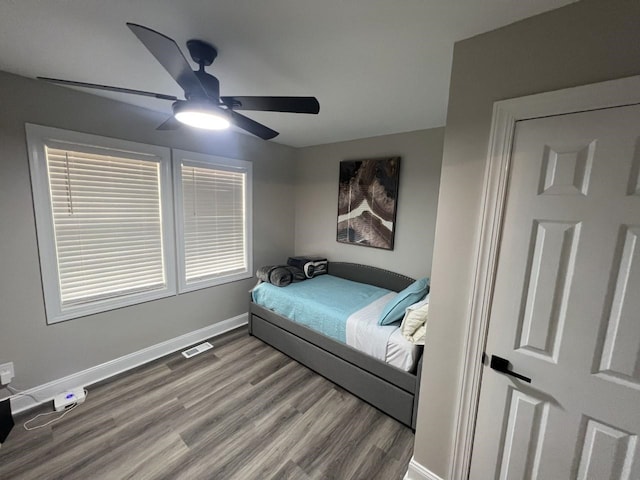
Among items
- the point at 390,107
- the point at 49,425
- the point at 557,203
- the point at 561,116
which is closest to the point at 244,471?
the point at 49,425

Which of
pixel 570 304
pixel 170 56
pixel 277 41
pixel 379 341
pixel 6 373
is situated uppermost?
pixel 277 41

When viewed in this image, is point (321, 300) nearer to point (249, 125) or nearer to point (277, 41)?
point (249, 125)

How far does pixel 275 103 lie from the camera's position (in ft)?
4.61

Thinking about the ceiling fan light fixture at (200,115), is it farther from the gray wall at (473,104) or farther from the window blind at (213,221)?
the window blind at (213,221)

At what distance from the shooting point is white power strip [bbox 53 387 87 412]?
195cm

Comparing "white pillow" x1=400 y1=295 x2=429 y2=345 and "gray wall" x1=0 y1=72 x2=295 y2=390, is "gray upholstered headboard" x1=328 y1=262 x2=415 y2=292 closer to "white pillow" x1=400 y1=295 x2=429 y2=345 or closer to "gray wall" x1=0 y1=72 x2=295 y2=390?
Answer: "white pillow" x1=400 y1=295 x2=429 y2=345

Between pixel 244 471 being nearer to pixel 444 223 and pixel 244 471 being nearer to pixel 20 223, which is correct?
pixel 444 223

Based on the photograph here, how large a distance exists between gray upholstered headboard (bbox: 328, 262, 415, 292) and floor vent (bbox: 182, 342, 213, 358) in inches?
69.4

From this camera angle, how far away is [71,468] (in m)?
1.53

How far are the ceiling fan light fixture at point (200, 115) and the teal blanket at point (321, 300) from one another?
1756 mm

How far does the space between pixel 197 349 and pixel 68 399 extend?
102 cm

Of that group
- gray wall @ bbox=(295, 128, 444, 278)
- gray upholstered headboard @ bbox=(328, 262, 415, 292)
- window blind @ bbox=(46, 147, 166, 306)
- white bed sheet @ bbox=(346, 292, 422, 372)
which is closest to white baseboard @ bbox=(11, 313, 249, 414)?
window blind @ bbox=(46, 147, 166, 306)

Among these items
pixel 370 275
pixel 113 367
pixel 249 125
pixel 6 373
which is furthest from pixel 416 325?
pixel 6 373

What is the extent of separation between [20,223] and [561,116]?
128 inches
